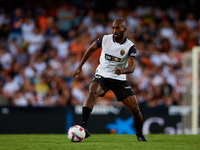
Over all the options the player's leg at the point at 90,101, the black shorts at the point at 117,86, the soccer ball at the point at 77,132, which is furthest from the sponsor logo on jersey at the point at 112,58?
the soccer ball at the point at 77,132

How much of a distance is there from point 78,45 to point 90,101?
807 cm

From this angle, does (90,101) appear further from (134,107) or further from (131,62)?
(131,62)

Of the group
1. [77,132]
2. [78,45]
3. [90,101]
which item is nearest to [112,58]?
[90,101]

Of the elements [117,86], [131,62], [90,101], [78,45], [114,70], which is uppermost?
[78,45]

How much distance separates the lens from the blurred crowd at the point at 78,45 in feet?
43.3

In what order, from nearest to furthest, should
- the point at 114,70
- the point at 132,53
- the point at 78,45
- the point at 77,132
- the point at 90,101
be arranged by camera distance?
the point at 77,132
the point at 90,101
the point at 132,53
the point at 114,70
the point at 78,45

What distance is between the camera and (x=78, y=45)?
14.9 m

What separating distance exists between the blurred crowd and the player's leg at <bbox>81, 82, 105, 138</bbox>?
578 centimetres

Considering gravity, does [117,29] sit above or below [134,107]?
above

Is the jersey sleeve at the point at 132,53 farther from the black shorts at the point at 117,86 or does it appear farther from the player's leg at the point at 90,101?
the player's leg at the point at 90,101

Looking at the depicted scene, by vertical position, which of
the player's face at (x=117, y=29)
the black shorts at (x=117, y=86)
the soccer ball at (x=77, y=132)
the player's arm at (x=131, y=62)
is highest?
the player's face at (x=117, y=29)

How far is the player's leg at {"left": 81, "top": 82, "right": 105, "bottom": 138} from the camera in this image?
6.94 meters

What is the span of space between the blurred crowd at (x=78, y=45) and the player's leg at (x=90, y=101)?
5.78m

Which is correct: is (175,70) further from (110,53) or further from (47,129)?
(110,53)
